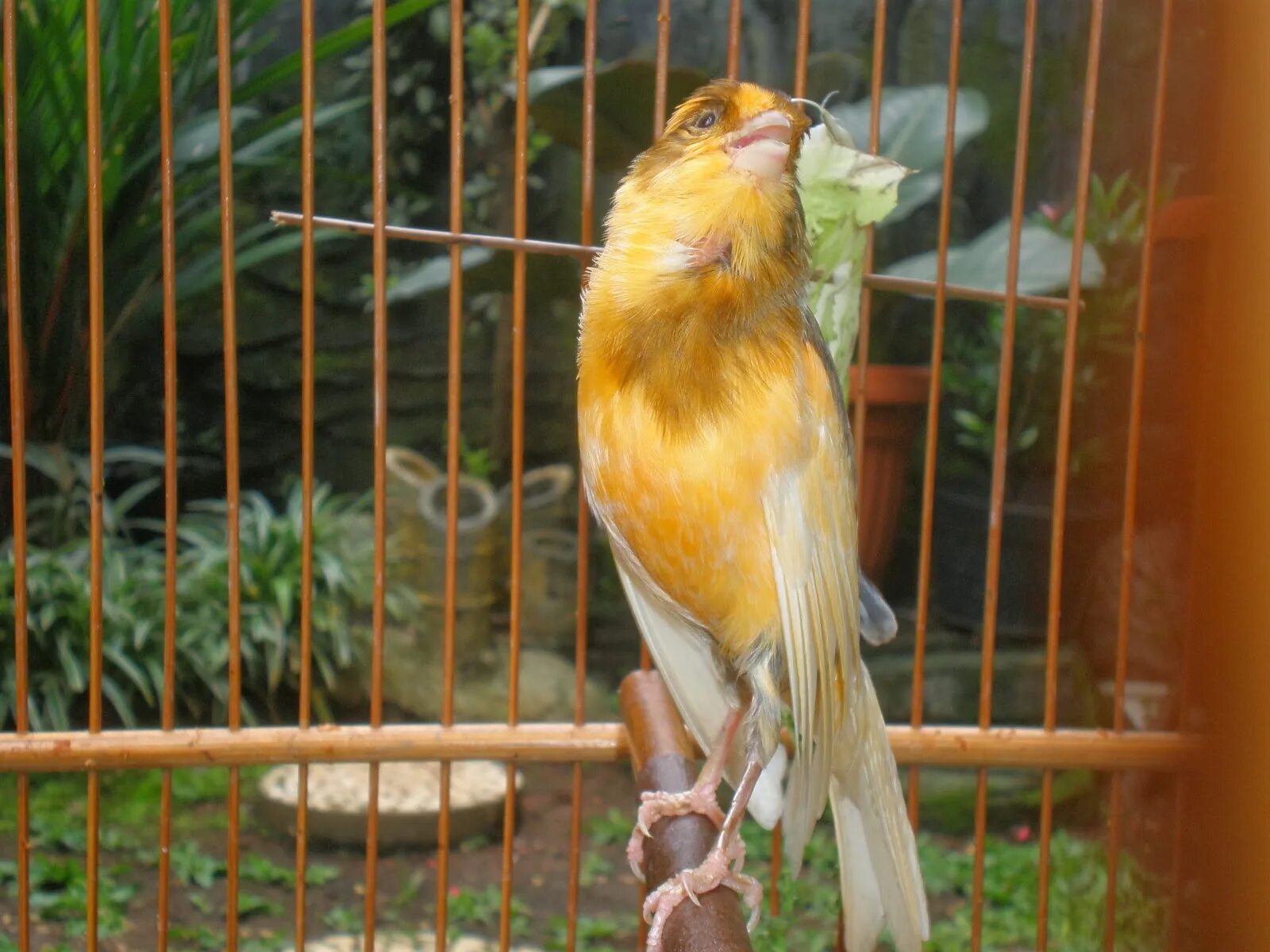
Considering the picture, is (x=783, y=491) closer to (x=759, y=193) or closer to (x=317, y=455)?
(x=759, y=193)

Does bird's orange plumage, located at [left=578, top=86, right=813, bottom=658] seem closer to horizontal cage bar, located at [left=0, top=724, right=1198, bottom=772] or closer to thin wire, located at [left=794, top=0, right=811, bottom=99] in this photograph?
thin wire, located at [left=794, top=0, right=811, bottom=99]

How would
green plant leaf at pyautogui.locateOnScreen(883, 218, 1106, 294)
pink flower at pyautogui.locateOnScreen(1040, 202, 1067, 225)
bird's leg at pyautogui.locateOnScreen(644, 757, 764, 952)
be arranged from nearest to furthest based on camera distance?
bird's leg at pyautogui.locateOnScreen(644, 757, 764, 952) → green plant leaf at pyautogui.locateOnScreen(883, 218, 1106, 294) → pink flower at pyautogui.locateOnScreen(1040, 202, 1067, 225)

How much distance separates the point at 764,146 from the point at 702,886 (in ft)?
1.97

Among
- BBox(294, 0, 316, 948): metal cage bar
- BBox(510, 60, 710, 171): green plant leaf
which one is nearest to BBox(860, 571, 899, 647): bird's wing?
BBox(294, 0, 316, 948): metal cage bar

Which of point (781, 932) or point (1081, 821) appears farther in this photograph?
point (1081, 821)

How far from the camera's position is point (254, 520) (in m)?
2.99

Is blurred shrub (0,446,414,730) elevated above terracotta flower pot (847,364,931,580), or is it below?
below

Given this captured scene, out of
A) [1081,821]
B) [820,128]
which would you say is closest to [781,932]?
[1081,821]

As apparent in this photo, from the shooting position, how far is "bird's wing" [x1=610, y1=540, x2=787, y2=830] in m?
1.17

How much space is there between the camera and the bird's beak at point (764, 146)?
0.95 m

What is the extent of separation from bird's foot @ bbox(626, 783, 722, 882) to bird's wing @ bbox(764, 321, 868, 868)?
3.1 inches

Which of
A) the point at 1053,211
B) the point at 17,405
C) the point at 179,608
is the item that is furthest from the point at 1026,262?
the point at 179,608

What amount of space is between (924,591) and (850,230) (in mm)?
380

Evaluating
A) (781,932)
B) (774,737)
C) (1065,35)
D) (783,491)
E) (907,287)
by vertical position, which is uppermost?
(1065,35)
